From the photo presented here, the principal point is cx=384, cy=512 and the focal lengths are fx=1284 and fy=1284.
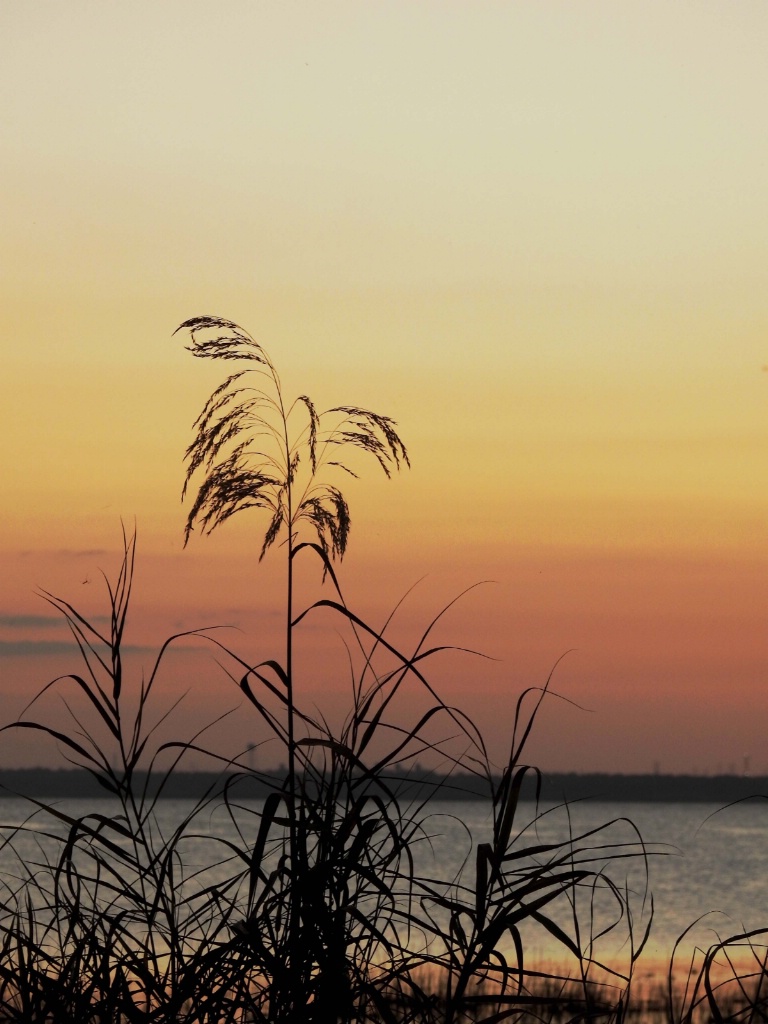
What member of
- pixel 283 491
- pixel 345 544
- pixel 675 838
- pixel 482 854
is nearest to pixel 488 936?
pixel 482 854

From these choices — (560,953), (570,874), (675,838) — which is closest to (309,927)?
(570,874)

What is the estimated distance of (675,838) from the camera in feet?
363

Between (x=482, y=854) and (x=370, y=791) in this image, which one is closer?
(x=482, y=854)

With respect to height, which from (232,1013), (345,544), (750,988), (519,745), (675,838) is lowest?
(675,838)

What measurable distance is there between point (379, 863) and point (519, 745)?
450mm

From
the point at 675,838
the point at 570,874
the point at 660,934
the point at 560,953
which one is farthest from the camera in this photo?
the point at 675,838

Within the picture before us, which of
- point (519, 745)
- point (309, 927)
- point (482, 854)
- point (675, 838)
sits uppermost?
point (519, 745)

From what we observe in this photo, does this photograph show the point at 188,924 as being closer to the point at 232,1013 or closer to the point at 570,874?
the point at 232,1013

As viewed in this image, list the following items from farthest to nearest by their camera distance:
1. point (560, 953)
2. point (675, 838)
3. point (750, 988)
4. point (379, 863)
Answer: point (675, 838) → point (560, 953) → point (750, 988) → point (379, 863)

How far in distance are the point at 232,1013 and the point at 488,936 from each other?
24.8 inches

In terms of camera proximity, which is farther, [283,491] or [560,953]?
[560,953]

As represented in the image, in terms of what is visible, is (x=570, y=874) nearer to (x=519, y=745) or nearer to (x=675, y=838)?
(x=519, y=745)

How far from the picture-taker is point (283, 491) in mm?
3512

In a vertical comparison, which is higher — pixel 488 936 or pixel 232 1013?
pixel 488 936
